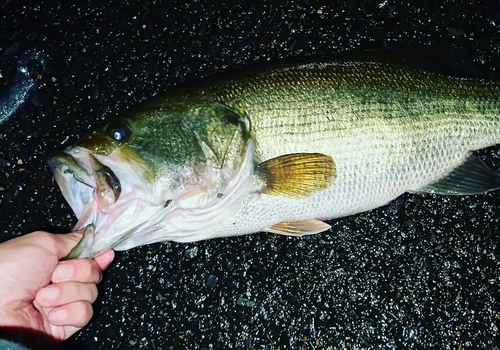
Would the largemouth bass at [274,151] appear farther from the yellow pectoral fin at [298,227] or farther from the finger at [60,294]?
the finger at [60,294]

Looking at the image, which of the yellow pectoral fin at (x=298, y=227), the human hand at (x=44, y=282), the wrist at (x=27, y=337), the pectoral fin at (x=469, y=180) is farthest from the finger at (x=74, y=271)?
the pectoral fin at (x=469, y=180)

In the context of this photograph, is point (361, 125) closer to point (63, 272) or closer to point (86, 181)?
point (86, 181)

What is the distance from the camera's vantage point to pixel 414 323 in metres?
2.66

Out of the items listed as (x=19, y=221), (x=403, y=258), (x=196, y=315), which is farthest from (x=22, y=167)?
(x=403, y=258)

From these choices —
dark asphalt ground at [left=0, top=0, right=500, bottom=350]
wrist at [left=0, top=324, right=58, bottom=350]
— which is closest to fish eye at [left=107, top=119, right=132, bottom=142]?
dark asphalt ground at [left=0, top=0, right=500, bottom=350]

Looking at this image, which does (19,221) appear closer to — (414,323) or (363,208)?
(363,208)

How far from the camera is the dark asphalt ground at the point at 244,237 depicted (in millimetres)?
2650

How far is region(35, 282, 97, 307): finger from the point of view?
2.14 m

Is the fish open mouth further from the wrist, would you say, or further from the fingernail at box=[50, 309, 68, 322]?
the wrist

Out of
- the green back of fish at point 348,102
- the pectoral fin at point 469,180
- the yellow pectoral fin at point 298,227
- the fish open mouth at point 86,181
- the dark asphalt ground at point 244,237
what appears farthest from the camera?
the dark asphalt ground at point 244,237

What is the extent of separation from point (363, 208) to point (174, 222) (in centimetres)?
88

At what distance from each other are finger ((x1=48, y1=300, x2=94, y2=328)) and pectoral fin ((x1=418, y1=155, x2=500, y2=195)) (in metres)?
1.65

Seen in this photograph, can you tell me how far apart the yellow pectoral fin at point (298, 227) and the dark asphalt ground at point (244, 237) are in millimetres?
300

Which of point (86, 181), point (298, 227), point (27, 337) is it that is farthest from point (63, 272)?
point (298, 227)
